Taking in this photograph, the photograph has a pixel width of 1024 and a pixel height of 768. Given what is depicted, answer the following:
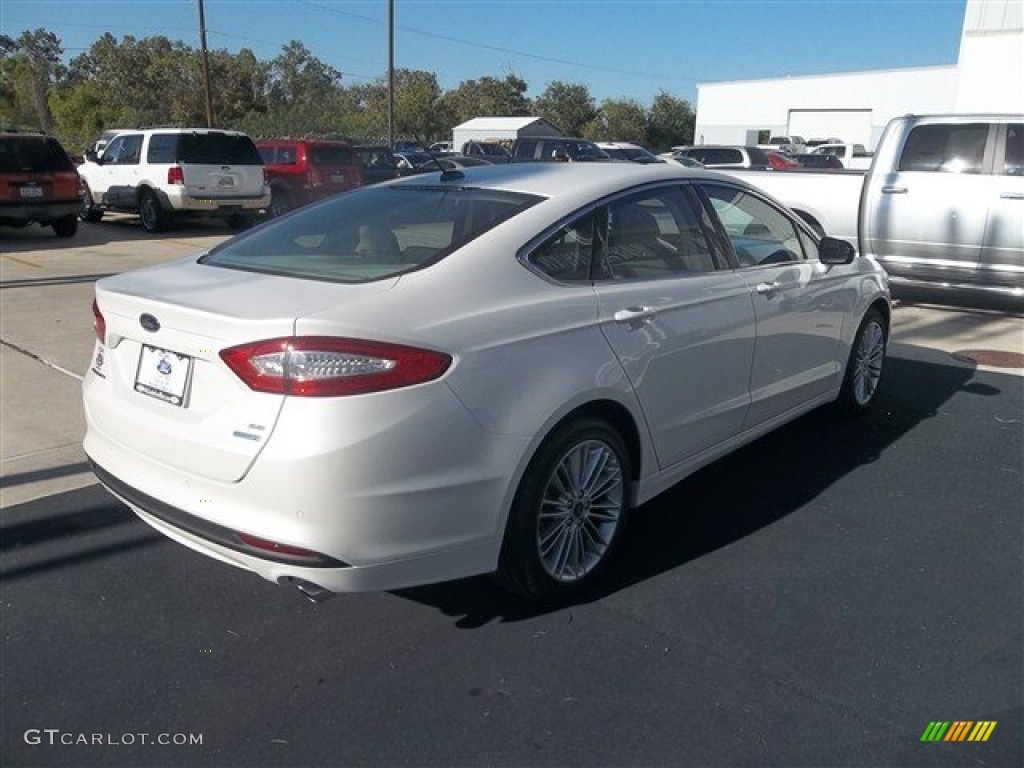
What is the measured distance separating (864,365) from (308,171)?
15124mm

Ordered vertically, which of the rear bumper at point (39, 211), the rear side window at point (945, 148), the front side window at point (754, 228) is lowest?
the rear bumper at point (39, 211)

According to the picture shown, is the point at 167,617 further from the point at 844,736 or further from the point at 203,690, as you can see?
the point at 844,736

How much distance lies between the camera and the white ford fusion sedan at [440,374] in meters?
2.69

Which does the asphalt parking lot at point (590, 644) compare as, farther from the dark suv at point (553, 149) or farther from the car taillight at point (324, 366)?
the dark suv at point (553, 149)

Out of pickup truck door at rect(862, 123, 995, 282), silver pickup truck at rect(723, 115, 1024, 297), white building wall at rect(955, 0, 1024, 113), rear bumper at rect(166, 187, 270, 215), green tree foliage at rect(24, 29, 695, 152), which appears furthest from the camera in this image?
green tree foliage at rect(24, 29, 695, 152)

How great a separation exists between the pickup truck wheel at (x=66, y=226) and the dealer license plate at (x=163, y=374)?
1344 centimetres

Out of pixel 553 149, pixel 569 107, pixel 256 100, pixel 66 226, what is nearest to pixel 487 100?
pixel 569 107

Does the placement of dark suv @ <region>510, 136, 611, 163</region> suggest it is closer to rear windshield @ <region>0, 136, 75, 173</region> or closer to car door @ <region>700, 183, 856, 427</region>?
rear windshield @ <region>0, 136, 75, 173</region>

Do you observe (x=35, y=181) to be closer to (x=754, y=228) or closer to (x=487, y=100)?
(x=754, y=228)

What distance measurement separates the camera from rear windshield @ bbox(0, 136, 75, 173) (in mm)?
13823

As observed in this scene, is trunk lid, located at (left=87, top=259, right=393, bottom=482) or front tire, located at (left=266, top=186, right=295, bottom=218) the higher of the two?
trunk lid, located at (left=87, top=259, right=393, bottom=482)

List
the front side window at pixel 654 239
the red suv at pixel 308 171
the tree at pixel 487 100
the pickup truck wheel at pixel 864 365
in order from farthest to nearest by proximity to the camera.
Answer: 1. the tree at pixel 487 100
2. the red suv at pixel 308 171
3. the pickup truck wheel at pixel 864 365
4. the front side window at pixel 654 239

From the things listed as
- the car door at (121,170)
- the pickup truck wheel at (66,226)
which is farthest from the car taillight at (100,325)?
the car door at (121,170)

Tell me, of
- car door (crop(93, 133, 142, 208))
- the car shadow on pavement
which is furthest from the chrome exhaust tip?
car door (crop(93, 133, 142, 208))
